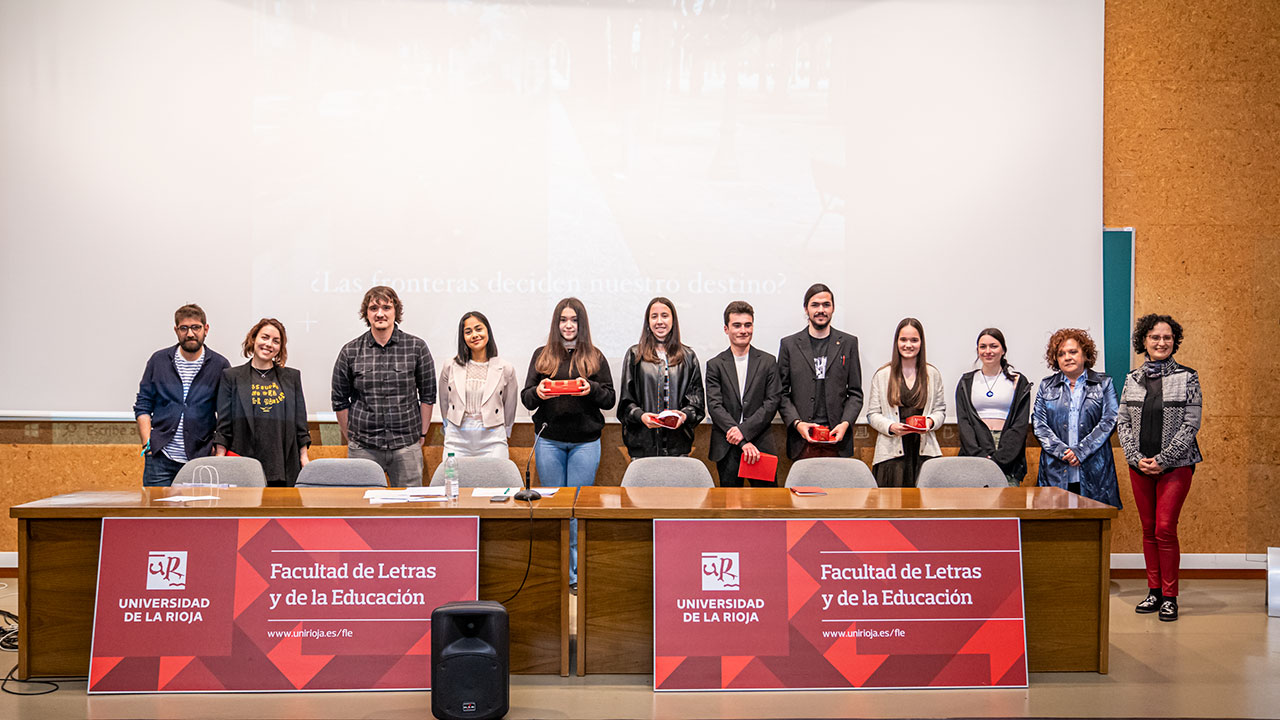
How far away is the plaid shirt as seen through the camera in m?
5.20

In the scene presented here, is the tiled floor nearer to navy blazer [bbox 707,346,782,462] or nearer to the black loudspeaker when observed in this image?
the black loudspeaker

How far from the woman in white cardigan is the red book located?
73cm

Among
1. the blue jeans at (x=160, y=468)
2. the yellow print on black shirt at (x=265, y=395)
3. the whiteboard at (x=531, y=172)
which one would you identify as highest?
the whiteboard at (x=531, y=172)

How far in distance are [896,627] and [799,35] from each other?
3.95 metres

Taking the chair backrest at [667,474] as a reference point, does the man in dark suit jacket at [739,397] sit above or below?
above

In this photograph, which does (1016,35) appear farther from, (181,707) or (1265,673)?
(181,707)

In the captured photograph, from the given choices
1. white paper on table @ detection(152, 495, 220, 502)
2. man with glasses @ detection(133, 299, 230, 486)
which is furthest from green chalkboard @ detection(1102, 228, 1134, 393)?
man with glasses @ detection(133, 299, 230, 486)

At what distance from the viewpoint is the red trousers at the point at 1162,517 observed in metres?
4.76

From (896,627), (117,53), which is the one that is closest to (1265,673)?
(896,627)

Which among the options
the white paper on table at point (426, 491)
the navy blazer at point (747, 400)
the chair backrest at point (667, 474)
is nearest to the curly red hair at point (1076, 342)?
the navy blazer at point (747, 400)

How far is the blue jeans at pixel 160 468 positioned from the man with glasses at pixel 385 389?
40.0 inches

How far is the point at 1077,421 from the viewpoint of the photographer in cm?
533

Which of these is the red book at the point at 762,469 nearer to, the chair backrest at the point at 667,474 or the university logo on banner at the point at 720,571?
the chair backrest at the point at 667,474

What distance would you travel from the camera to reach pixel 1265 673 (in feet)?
12.6
